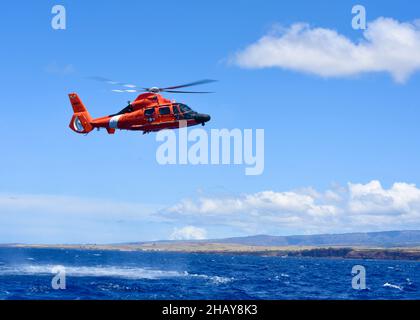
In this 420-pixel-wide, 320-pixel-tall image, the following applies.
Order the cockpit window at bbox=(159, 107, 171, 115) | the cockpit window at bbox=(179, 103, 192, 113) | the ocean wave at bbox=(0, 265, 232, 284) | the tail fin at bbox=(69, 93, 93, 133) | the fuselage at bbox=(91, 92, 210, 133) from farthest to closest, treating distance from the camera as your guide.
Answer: the ocean wave at bbox=(0, 265, 232, 284), the tail fin at bbox=(69, 93, 93, 133), the cockpit window at bbox=(179, 103, 192, 113), the cockpit window at bbox=(159, 107, 171, 115), the fuselage at bbox=(91, 92, 210, 133)

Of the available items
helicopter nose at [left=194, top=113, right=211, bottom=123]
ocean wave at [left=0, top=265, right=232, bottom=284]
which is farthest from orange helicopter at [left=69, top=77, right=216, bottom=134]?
ocean wave at [left=0, top=265, right=232, bottom=284]

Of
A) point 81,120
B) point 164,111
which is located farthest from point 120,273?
point 164,111

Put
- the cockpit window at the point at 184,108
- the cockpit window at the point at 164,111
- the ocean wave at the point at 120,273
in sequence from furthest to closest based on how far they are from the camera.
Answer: the ocean wave at the point at 120,273, the cockpit window at the point at 184,108, the cockpit window at the point at 164,111

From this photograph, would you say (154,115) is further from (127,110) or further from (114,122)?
(114,122)

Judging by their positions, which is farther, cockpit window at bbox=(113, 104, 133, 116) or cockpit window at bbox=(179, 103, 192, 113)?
cockpit window at bbox=(113, 104, 133, 116)

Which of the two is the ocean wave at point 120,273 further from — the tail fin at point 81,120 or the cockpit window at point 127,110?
the cockpit window at point 127,110

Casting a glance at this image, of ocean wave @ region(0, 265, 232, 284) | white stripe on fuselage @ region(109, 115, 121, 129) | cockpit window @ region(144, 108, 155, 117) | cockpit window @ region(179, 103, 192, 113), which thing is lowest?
ocean wave @ region(0, 265, 232, 284)

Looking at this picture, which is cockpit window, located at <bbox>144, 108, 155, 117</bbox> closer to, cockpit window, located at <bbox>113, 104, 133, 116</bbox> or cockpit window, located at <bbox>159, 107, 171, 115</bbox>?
cockpit window, located at <bbox>159, 107, 171, 115</bbox>

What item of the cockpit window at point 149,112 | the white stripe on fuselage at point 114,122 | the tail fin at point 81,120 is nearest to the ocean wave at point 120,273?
the tail fin at point 81,120

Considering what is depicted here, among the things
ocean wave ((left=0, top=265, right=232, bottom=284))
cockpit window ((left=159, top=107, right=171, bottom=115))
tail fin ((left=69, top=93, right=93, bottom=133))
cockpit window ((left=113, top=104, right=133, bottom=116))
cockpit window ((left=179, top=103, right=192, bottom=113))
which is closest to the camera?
cockpit window ((left=159, top=107, right=171, bottom=115))

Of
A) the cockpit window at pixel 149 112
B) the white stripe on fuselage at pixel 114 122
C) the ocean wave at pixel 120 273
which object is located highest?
the cockpit window at pixel 149 112

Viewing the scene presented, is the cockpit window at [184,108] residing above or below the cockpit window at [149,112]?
above
